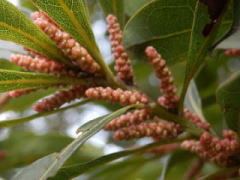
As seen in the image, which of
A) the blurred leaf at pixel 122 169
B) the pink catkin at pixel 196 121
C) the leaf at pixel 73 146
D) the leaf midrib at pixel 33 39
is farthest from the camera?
the blurred leaf at pixel 122 169

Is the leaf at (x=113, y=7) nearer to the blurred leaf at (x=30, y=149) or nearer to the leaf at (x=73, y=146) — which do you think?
the leaf at (x=73, y=146)

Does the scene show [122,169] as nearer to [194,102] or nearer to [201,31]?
[194,102]

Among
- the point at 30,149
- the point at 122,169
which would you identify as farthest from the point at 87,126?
the point at 30,149

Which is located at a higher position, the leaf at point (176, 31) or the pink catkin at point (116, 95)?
the leaf at point (176, 31)

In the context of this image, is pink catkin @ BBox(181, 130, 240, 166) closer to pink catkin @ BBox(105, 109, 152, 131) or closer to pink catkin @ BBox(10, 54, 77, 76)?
pink catkin @ BBox(105, 109, 152, 131)

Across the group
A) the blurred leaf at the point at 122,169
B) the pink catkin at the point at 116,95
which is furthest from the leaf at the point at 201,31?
the blurred leaf at the point at 122,169

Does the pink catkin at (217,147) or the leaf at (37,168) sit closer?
the leaf at (37,168)

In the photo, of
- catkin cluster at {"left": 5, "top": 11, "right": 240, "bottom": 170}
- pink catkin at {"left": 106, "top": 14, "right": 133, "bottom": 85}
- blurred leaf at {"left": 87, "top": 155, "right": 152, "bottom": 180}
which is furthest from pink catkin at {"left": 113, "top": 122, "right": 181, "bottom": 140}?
blurred leaf at {"left": 87, "top": 155, "right": 152, "bottom": 180}

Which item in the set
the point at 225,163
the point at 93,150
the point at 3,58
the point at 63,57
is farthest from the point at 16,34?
the point at 93,150
